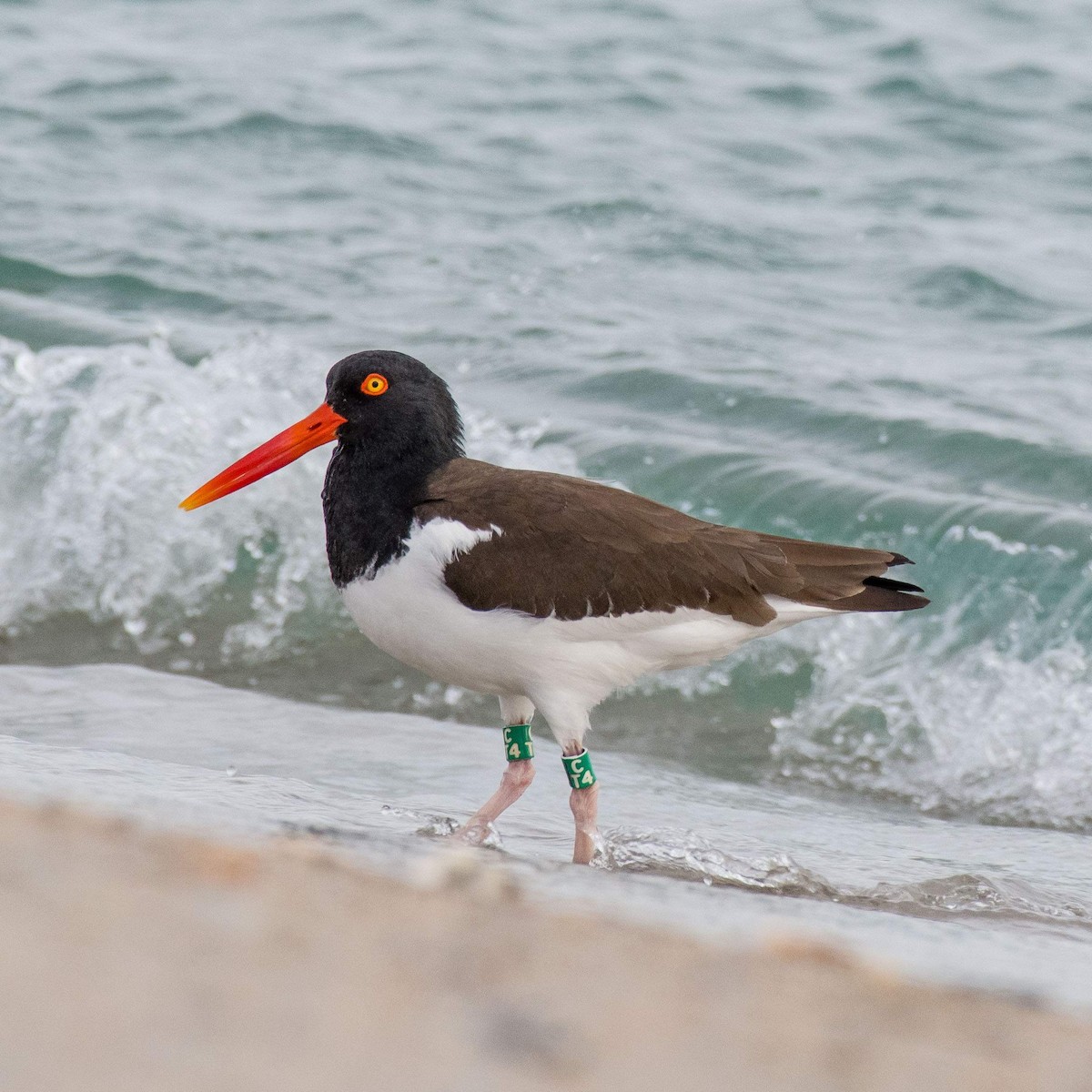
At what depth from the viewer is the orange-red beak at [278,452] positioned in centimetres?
386

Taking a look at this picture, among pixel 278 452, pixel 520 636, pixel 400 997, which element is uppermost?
pixel 278 452

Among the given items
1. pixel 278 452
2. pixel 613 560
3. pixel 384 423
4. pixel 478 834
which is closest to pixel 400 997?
pixel 613 560

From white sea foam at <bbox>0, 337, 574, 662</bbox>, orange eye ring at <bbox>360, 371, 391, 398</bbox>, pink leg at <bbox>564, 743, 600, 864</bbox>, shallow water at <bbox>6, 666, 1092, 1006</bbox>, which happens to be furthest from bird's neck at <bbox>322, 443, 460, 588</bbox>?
white sea foam at <bbox>0, 337, 574, 662</bbox>

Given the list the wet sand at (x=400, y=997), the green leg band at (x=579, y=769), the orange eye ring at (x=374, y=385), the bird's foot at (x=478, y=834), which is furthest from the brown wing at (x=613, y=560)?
the wet sand at (x=400, y=997)

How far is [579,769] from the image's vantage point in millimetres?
3820

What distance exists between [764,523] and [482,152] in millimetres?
5542

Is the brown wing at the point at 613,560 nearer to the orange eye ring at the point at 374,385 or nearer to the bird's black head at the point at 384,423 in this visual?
the bird's black head at the point at 384,423

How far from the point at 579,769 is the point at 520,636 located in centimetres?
44

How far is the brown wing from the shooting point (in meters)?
3.55

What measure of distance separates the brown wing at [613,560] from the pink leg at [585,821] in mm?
516

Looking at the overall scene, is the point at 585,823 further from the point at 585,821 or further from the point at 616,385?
the point at 616,385

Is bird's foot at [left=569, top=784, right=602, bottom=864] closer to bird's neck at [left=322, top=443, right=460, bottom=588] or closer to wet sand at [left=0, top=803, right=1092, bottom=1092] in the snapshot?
bird's neck at [left=322, top=443, right=460, bottom=588]

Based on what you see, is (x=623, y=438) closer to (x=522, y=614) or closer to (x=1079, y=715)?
(x=1079, y=715)

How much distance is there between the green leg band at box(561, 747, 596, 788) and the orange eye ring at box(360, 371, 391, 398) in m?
1.01
